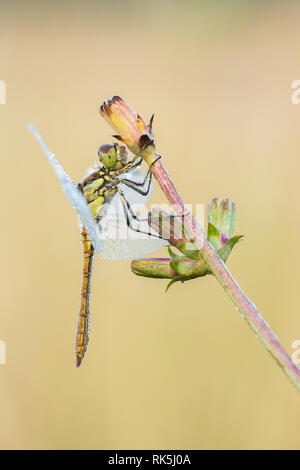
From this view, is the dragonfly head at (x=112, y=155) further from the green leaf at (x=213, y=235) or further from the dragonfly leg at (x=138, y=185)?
the green leaf at (x=213, y=235)

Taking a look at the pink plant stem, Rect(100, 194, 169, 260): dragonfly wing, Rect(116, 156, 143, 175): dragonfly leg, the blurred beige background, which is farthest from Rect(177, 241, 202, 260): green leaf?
the blurred beige background

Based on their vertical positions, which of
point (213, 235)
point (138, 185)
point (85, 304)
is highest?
point (138, 185)

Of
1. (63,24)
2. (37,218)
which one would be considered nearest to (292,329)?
(37,218)

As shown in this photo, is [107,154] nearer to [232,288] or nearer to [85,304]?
[85,304]

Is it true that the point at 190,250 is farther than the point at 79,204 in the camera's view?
No

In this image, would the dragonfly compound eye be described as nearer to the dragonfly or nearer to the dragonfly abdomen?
the dragonfly

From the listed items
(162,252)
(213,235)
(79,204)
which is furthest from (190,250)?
(162,252)

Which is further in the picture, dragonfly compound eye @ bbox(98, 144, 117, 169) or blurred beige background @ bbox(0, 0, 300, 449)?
blurred beige background @ bbox(0, 0, 300, 449)
